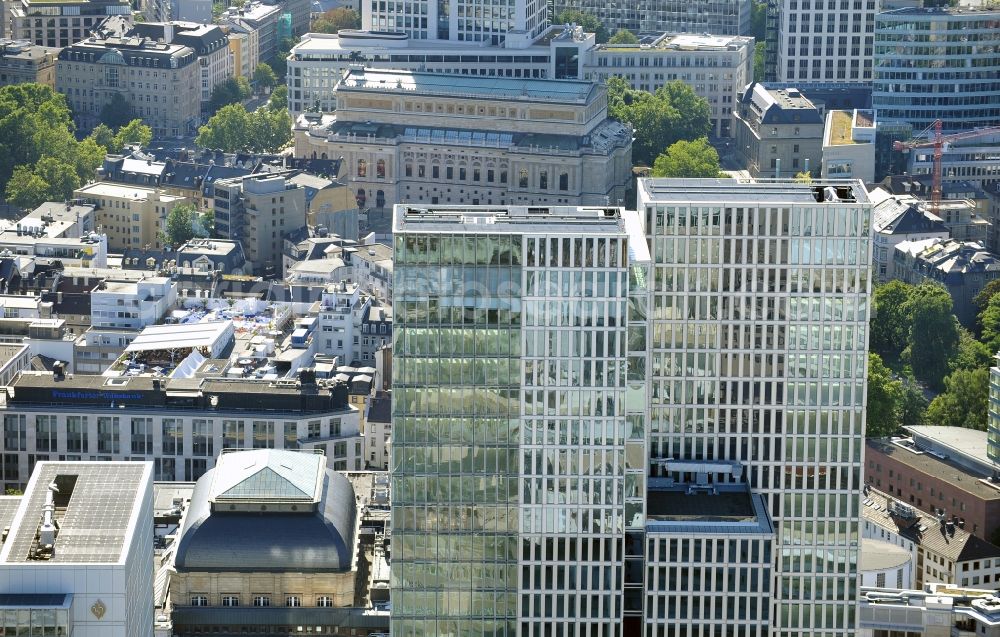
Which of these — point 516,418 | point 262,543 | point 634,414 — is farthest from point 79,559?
point 262,543

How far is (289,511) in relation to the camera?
195 metres

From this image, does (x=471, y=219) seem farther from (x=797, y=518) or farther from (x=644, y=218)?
(x=797, y=518)

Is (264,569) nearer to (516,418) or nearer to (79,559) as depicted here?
(516,418)

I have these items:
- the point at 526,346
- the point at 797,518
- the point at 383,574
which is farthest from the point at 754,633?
the point at 383,574

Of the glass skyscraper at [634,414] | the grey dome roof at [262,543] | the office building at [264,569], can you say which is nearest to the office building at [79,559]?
the glass skyscraper at [634,414]

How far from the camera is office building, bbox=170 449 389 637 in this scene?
192875 mm

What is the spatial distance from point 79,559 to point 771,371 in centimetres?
4686

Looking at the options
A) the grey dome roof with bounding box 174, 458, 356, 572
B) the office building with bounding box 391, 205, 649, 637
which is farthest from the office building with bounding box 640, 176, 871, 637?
the grey dome roof with bounding box 174, 458, 356, 572

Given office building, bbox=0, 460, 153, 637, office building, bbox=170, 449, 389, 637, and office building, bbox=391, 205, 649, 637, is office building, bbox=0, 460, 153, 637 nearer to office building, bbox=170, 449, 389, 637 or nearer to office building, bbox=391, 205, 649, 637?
office building, bbox=391, 205, 649, 637

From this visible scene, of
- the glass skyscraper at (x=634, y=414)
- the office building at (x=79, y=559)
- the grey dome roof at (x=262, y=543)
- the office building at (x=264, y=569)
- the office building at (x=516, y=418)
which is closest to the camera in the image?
the office building at (x=79, y=559)

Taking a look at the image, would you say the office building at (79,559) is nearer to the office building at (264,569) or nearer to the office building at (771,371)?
the office building at (771,371)

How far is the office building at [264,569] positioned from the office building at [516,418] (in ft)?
95.6

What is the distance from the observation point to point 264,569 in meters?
193

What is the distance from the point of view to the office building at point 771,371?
165 m
